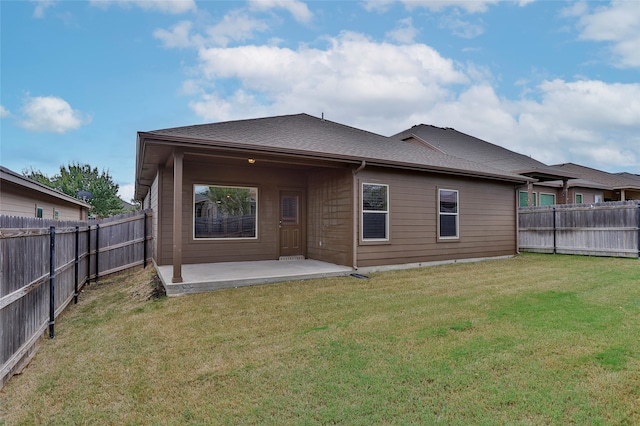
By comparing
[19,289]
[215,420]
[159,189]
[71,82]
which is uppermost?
[71,82]

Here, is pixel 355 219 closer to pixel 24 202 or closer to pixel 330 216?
pixel 330 216

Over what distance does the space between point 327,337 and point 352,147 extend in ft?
17.9

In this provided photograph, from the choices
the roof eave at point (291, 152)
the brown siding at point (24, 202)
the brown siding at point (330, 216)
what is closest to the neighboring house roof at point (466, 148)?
the roof eave at point (291, 152)

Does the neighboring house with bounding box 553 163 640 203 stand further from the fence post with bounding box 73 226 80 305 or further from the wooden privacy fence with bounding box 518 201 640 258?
the fence post with bounding box 73 226 80 305

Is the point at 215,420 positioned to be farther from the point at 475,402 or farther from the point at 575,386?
the point at 575,386

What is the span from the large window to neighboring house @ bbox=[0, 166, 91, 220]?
3.49 m

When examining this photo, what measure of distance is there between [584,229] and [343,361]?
10.7 metres

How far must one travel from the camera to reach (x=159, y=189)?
793cm

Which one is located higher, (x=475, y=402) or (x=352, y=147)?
(x=352, y=147)

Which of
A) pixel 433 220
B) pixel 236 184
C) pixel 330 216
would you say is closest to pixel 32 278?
pixel 236 184

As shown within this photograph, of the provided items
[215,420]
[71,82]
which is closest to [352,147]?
[215,420]

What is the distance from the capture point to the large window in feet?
27.0

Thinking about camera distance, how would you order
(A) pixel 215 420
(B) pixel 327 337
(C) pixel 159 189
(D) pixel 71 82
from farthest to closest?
(D) pixel 71 82 → (C) pixel 159 189 → (B) pixel 327 337 → (A) pixel 215 420

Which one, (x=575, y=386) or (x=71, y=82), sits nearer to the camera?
(x=575, y=386)
